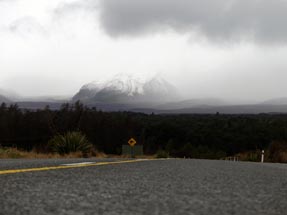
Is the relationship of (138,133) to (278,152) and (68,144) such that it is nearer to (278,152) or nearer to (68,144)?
(278,152)

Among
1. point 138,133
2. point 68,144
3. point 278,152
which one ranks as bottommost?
point 138,133

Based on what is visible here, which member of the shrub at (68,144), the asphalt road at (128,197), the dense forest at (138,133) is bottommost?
the dense forest at (138,133)

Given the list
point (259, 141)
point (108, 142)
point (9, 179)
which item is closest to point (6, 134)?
point (108, 142)

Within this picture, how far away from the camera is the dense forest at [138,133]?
74.3 meters

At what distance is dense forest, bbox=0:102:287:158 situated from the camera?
244 ft

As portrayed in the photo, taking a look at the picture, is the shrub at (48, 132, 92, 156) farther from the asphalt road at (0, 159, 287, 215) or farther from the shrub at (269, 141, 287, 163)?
the shrub at (269, 141, 287, 163)

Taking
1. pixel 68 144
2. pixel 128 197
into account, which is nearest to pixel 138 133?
pixel 68 144

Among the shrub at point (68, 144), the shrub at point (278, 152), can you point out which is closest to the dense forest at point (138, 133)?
the shrub at point (278, 152)

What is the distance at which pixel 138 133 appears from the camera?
342 feet

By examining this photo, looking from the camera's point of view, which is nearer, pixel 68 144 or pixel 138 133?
pixel 68 144

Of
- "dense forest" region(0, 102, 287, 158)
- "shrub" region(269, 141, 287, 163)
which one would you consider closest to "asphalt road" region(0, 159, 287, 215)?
"shrub" region(269, 141, 287, 163)

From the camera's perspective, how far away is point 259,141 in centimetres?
7769

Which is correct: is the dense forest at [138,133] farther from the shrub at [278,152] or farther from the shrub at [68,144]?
the shrub at [68,144]

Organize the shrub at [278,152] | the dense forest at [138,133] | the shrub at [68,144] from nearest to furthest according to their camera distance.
→ the shrub at [68,144] < the shrub at [278,152] < the dense forest at [138,133]
